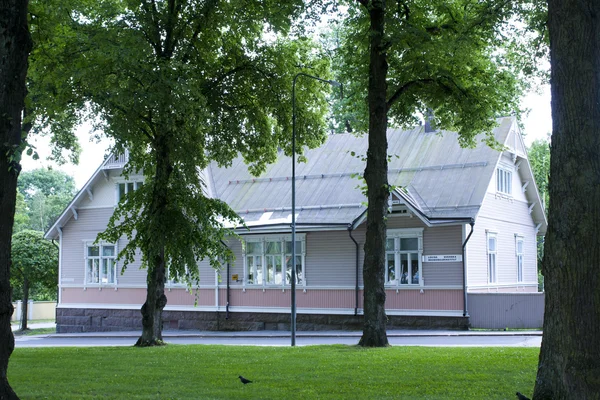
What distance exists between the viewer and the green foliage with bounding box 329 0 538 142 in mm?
18906

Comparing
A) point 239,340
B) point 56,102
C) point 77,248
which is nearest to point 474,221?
point 239,340

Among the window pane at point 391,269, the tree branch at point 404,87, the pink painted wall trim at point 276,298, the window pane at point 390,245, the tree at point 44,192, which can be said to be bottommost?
the pink painted wall trim at point 276,298

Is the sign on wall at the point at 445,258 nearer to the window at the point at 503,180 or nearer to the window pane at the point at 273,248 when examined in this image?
the window at the point at 503,180

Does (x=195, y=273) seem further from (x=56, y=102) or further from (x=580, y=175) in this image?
(x=580, y=175)

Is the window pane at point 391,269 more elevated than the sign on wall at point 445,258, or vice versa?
the sign on wall at point 445,258

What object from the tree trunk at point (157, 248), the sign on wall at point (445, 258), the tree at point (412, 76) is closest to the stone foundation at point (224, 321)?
the sign on wall at point (445, 258)

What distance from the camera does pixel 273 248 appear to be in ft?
116

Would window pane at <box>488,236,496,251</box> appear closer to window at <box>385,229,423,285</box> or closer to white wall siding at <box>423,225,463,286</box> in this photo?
white wall siding at <box>423,225,463,286</box>

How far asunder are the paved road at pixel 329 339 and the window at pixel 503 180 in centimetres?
839

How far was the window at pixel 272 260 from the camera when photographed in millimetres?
34312

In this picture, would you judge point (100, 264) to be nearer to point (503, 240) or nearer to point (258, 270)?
point (258, 270)

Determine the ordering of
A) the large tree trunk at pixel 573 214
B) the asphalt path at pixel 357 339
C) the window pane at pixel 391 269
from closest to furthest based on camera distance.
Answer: the large tree trunk at pixel 573 214 → the asphalt path at pixel 357 339 → the window pane at pixel 391 269

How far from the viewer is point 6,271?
8.88 meters

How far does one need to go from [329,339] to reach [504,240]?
10.8 metres
